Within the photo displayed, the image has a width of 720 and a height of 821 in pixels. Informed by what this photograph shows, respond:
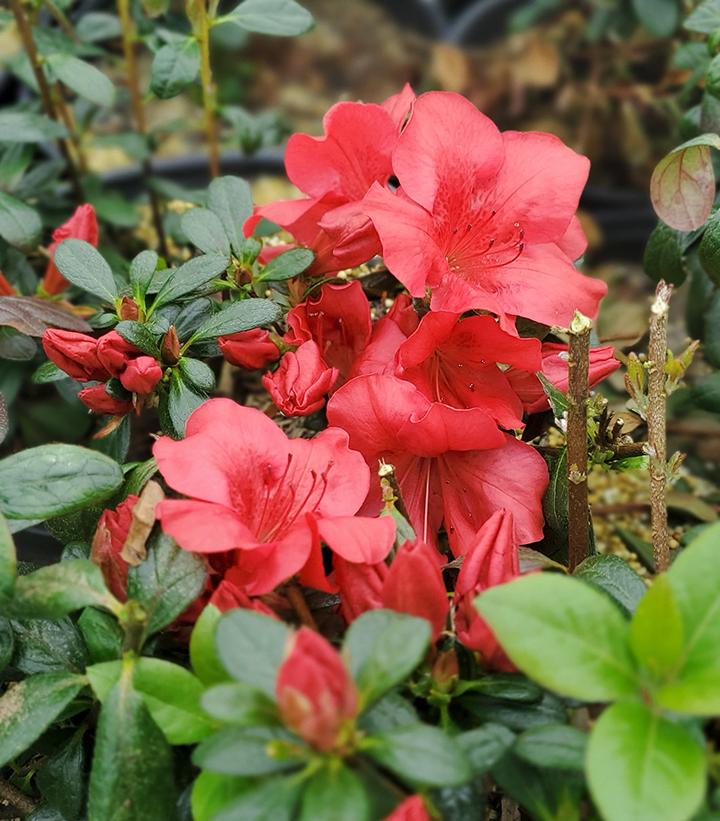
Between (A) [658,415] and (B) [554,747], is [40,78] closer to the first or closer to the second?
(A) [658,415]

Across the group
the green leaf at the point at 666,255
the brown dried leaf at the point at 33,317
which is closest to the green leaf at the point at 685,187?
the green leaf at the point at 666,255

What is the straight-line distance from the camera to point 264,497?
791mm

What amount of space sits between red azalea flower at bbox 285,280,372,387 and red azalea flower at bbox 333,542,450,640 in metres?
0.26

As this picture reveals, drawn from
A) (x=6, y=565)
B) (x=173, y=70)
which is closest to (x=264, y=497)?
(x=6, y=565)

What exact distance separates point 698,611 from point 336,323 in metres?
0.45

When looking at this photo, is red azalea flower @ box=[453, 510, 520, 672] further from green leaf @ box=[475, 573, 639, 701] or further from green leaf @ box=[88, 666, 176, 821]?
green leaf @ box=[88, 666, 176, 821]

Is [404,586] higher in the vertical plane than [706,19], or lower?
lower

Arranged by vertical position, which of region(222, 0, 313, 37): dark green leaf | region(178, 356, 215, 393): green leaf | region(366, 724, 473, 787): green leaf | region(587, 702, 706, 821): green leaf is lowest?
region(366, 724, 473, 787): green leaf

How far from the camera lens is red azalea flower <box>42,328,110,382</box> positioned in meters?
0.83

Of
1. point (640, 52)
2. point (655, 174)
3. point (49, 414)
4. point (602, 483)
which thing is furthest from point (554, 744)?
point (640, 52)

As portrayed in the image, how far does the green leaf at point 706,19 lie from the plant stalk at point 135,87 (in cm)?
77

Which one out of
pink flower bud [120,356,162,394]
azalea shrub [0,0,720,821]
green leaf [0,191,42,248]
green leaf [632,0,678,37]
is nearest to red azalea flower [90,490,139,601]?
azalea shrub [0,0,720,821]

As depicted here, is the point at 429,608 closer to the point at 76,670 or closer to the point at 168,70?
the point at 76,670

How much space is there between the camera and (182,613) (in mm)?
731
